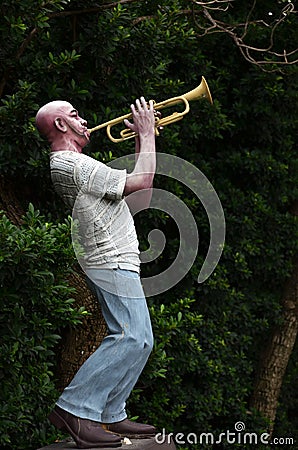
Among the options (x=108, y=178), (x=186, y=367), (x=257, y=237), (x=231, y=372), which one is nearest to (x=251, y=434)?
(x=231, y=372)

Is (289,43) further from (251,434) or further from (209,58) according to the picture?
(251,434)

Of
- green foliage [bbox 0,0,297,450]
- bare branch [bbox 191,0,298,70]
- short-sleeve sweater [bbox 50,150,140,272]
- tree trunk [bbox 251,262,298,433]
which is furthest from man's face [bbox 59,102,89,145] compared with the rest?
tree trunk [bbox 251,262,298,433]

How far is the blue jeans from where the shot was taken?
146 inches

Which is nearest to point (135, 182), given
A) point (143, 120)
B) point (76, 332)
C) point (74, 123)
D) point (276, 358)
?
point (143, 120)

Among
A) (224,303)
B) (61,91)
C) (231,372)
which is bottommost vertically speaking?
(231,372)

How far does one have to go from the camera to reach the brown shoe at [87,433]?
3.65 m

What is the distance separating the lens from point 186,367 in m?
6.32

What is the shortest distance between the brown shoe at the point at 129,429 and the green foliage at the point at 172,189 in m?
1.01

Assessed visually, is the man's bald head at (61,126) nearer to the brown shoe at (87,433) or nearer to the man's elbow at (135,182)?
the man's elbow at (135,182)

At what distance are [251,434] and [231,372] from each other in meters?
0.58

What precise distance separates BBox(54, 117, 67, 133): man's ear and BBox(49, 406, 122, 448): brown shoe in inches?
49.8

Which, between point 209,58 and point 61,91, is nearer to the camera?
point 61,91

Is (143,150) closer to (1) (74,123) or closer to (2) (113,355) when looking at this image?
(1) (74,123)

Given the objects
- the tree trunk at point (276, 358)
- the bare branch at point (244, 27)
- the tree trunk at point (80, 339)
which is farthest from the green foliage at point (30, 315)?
the tree trunk at point (276, 358)
